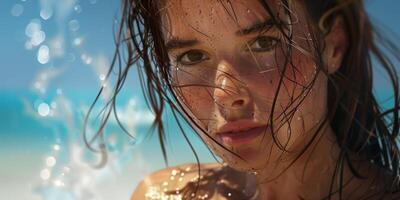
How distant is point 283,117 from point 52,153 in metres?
2.63

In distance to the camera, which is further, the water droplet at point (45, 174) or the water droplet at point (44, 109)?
the water droplet at point (44, 109)

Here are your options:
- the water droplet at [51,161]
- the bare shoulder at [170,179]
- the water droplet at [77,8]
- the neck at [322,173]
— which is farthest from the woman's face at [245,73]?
the water droplet at [51,161]

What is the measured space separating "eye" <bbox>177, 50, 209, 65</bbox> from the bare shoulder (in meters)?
0.66

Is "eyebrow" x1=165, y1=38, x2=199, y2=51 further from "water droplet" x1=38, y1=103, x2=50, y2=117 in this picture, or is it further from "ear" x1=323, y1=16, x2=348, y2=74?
"water droplet" x1=38, y1=103, x2=50, y2=117

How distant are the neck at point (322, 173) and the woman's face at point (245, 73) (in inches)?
6.7

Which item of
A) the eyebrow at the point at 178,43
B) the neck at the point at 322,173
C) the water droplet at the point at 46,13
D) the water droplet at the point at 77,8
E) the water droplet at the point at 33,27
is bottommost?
the neck at the point at 322,173

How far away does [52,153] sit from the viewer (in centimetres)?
376

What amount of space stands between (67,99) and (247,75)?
2.26m

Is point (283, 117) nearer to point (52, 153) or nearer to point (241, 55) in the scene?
point (241, 55)

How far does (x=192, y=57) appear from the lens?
144 cm

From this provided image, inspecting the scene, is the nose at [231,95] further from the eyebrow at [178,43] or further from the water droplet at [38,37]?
the water droplet at [38,37]

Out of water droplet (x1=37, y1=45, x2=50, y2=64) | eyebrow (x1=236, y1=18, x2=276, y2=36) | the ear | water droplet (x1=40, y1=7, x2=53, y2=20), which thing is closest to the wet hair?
the ear

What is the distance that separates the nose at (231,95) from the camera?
1.30 metres

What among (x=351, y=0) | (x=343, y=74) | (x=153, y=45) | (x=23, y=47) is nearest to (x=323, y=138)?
(x=343, y=74)
